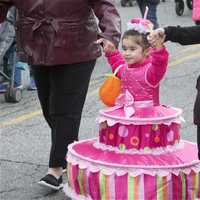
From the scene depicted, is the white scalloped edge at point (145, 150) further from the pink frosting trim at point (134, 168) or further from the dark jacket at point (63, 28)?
the dark jacket at point (63, 28)

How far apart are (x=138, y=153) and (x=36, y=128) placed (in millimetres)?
2498

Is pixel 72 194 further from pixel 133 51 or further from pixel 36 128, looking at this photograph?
pixel 36 128

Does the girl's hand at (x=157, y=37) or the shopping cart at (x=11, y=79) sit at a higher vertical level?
the girl's hand at (x=157, y=37)

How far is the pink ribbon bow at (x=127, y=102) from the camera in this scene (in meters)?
4.33

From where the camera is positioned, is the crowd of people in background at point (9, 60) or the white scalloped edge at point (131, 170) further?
the crowd of people in background at point (9, 60)

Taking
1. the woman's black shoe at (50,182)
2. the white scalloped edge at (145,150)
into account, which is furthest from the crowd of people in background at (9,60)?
the white scalloped edge at (145,150)

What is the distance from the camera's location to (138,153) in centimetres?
428

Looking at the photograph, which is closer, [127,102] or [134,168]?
[134,168]

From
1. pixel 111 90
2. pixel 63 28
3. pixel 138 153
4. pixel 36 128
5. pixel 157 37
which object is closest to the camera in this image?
pixel 157 37

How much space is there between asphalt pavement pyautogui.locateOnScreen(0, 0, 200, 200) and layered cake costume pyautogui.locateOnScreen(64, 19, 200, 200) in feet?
1.68

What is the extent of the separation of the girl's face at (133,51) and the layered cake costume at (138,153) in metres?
0.05

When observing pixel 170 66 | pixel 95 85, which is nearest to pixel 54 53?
pixel 95 85

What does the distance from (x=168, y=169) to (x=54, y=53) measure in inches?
41.9

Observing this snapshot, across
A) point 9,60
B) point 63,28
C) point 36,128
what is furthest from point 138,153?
point 9,60
